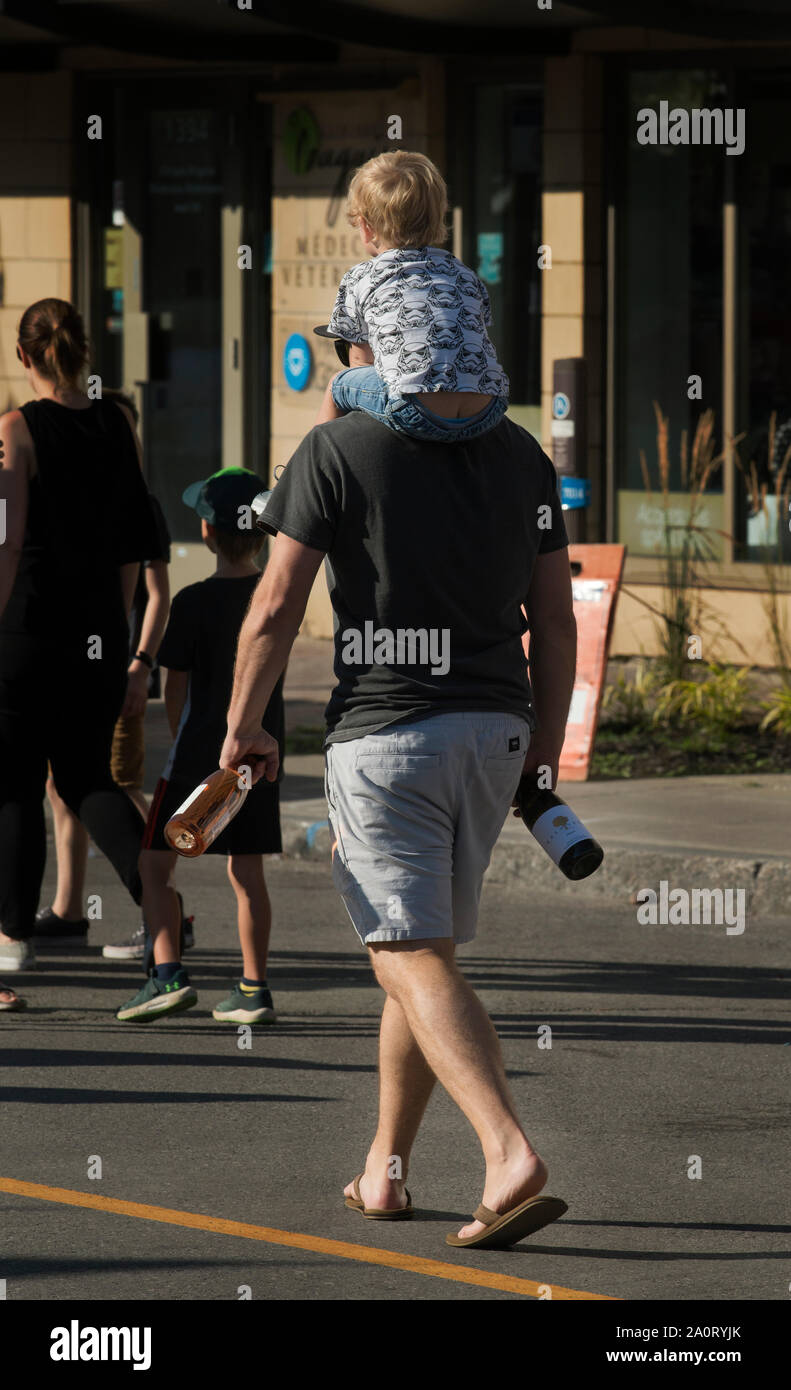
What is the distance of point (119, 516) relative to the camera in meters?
6.84

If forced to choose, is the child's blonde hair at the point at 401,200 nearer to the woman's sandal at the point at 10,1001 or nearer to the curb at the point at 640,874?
the woman's sandal at the point at 10,1001

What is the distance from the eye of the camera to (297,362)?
45.5ft

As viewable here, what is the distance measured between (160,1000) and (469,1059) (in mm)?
2173

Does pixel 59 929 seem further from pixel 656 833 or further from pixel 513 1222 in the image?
pixel 513 1222

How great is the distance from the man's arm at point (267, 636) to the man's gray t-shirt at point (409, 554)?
0.04 meters

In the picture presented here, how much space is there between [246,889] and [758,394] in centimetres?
729

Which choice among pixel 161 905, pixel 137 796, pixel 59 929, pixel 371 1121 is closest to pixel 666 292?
pixel 137 796

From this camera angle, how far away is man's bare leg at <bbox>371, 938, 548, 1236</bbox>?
4.30 m

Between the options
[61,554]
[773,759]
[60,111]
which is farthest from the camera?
[60,111]

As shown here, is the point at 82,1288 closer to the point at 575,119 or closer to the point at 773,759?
the point at 773,759

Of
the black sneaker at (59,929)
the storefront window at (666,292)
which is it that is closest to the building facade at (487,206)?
the storefront window at (666,292)

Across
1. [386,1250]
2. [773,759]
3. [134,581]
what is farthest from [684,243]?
[386,1250]
